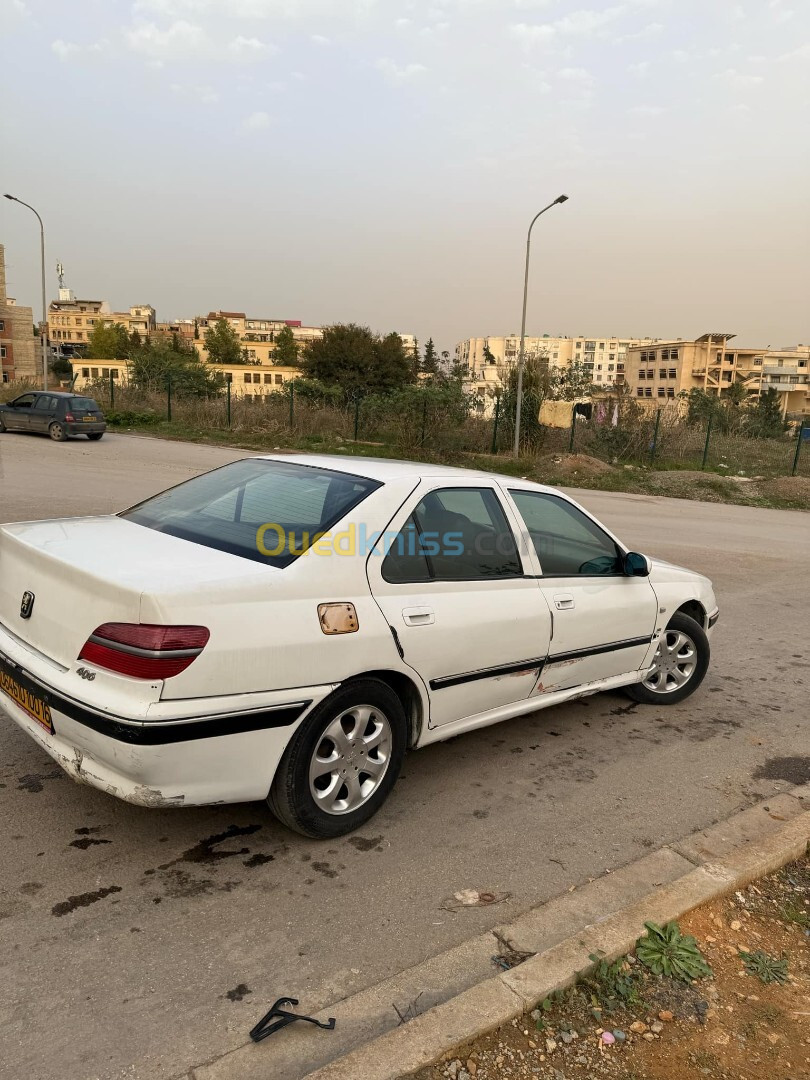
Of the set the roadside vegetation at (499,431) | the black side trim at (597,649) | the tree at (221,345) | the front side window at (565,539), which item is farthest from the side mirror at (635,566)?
the tree at (221,345)

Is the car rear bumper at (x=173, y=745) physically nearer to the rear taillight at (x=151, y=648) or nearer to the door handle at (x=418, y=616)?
the rear taillight at (x=151, y=648)

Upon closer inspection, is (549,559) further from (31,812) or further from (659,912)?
(31,812)

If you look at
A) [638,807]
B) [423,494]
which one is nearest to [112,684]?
[423,494]

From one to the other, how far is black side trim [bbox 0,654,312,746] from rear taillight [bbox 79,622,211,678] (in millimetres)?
174

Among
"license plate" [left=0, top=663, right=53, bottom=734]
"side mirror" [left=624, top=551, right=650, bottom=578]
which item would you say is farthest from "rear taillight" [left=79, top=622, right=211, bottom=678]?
"side mirror" [left=624, top=551, right=650, bottom=578]

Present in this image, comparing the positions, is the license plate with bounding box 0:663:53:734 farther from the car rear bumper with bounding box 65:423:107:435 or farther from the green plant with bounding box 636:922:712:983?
the car rear bumper with bounding box 65:423:107:435

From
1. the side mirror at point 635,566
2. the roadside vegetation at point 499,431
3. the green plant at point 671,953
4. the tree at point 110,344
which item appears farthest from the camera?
the tree at point 110,344

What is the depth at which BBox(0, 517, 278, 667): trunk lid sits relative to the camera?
268 cm

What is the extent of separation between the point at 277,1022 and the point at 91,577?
1.62 metres

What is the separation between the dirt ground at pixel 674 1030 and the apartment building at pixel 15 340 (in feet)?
297

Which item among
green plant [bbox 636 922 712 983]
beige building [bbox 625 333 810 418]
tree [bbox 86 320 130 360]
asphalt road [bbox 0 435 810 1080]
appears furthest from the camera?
beige building [bbox 625 333 810 418]

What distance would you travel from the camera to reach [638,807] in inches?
144

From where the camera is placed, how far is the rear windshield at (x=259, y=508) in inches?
126

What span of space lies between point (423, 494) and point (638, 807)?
6.08ft
